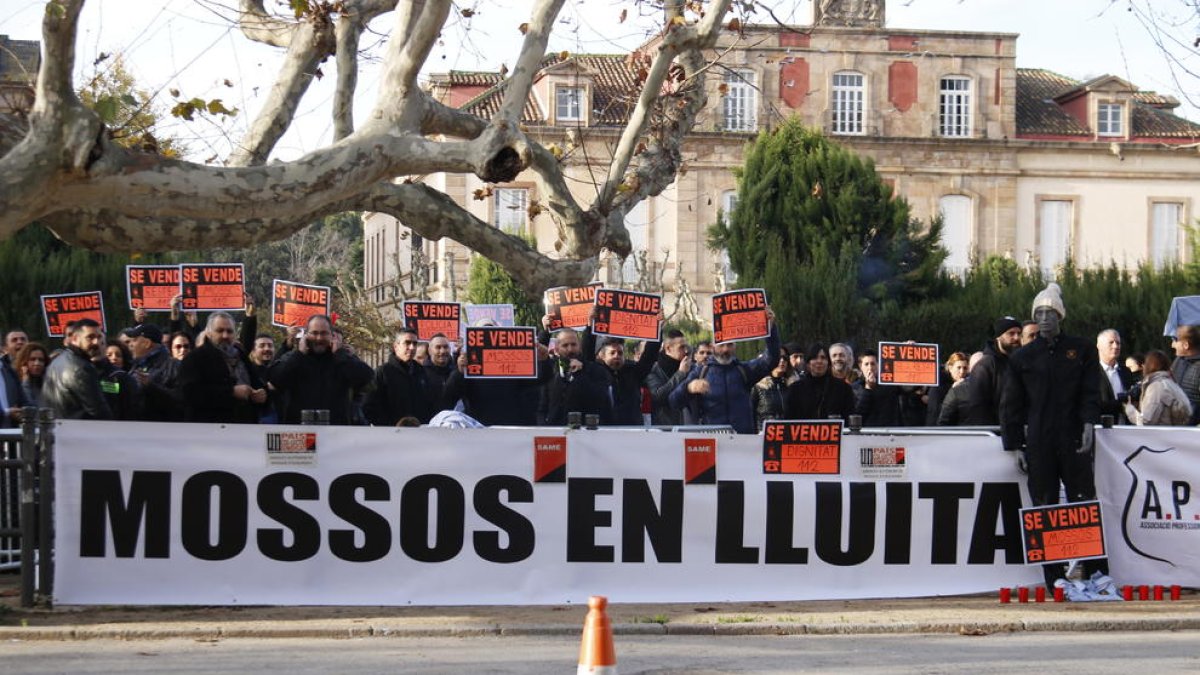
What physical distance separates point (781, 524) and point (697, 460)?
2.50 feet

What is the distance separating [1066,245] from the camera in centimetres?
6938

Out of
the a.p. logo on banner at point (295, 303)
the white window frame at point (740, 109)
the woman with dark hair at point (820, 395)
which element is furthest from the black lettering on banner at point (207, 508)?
the white window frame at point (740, 109)

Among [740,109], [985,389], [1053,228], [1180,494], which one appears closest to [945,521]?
[1180,494]

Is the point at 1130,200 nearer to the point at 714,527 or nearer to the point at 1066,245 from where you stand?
the point at 1066,245

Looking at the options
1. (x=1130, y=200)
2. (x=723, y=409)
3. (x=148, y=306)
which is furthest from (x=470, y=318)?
(x=1130, y=200)

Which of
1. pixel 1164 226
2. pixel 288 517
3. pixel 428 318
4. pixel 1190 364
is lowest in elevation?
pixel 288 517

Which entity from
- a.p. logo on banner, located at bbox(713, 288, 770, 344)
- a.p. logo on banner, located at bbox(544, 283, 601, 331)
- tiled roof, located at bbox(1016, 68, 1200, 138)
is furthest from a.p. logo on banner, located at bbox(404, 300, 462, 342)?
tiled roof, located at bbox(1016, 68, 1200, 138)

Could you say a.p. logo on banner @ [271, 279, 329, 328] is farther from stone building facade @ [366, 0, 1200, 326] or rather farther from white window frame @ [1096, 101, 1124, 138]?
white window frame @ [1096, 101, 1124, 138]

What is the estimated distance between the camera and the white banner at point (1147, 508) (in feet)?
42.6

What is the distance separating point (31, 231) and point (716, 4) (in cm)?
2496

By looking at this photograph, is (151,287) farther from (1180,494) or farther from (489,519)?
(1180,494)

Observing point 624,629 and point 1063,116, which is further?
point 1063,116

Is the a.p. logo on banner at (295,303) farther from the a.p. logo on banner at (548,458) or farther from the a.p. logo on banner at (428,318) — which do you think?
the a.p. logo on banner at (548,458)

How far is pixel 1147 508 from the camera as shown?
1301cm
